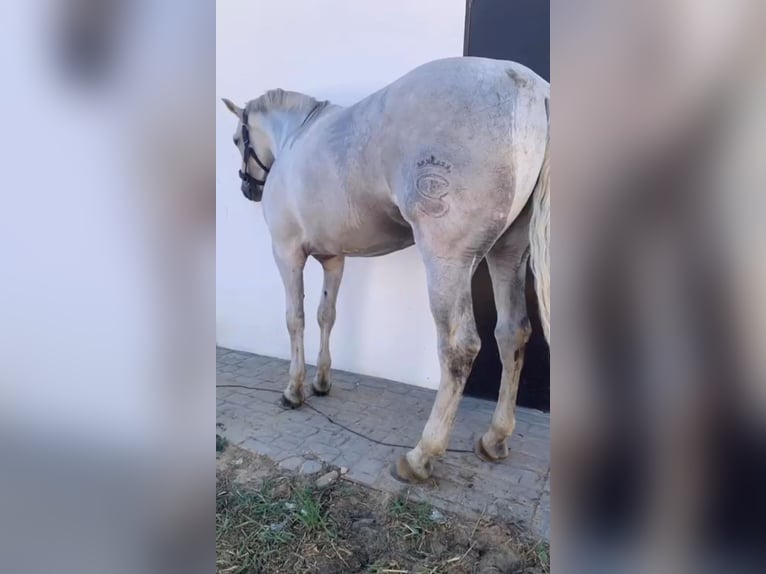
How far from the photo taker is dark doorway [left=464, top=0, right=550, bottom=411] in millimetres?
2621

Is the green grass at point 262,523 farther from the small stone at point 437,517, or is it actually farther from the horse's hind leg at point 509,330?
the horse's hind leg at point 509,330

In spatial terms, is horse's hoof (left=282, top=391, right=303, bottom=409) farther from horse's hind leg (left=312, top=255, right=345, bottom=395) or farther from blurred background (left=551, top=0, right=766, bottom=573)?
blurred background (left=551, top=0, right=766, bottom=573)

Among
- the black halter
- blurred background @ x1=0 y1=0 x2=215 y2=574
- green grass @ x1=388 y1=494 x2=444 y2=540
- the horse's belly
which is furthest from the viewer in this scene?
the black halter

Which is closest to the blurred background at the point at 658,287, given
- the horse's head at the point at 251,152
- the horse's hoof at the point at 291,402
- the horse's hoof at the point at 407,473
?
the horse's hoof at the point at 407,473

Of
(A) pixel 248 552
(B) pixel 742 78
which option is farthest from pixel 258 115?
(B) pixel 742 78

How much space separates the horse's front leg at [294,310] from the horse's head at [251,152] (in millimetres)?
804

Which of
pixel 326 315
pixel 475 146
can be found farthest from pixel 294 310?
pixel 475 146

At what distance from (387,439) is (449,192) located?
1.40 m

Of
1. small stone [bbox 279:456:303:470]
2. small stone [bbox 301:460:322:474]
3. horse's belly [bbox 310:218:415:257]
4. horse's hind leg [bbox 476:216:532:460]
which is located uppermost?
horse's belly [bbox 310:218:415:257]

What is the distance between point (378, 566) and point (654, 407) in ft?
4.20

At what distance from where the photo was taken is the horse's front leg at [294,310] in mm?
2775

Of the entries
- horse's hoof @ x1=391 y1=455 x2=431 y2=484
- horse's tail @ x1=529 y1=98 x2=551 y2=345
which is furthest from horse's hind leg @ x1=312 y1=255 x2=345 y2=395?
horse's tail @ x1=529 y1=98 x2=551 y2=345

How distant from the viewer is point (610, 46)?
461 mm

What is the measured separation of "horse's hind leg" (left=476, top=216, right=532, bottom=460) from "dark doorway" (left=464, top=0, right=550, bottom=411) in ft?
1.91
